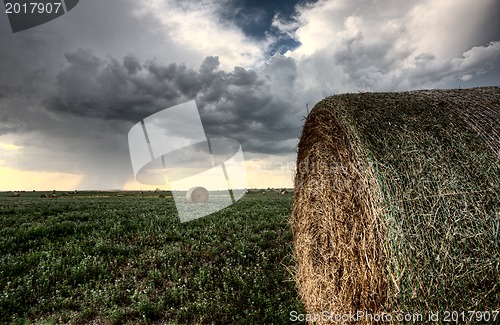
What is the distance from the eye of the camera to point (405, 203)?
4.22 m

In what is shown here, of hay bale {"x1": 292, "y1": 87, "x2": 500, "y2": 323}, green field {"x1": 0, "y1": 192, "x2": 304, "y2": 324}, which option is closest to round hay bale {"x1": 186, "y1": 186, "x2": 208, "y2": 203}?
green field {"x1": 0, "y1": 192, "x2": 304, "y2": 324}

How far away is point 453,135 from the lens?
5.05 m

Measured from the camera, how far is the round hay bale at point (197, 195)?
27.0 meters

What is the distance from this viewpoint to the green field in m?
6.89

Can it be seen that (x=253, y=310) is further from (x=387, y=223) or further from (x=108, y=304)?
(x=387, y=223)

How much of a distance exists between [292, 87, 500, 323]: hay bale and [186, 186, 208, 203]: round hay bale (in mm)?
21151

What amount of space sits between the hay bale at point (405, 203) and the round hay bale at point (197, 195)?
833 inches

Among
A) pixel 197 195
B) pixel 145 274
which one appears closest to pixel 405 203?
pixel 145 274

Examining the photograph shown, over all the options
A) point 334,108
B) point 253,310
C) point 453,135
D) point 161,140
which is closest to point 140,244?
point 161,140

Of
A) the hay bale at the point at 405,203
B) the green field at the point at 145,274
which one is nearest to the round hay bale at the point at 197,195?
the green field at the point at 145,274

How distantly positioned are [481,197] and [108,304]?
24.1 ft

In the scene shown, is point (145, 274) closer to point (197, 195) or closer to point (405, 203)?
point (405, 203)

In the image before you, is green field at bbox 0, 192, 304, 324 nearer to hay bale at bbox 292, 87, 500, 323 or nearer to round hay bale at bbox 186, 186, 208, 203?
hay bale at bbox 292, 87, 500, 323

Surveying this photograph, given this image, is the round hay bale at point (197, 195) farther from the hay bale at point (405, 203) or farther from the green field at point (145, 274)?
the hay bale at point (405, 203)
